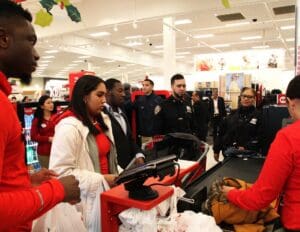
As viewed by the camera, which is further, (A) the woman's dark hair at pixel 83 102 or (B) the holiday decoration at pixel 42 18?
(B) the holiday decoration at pixel 42 18

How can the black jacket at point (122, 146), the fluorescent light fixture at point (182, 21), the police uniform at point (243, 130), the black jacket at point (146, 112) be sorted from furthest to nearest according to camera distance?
1. the fluorescent light fixture at point (182, 21)
2. the black jacket at point (146, 112)
3. the police uniform at point (243, 130)
4. the black jacket at point (122, 146)

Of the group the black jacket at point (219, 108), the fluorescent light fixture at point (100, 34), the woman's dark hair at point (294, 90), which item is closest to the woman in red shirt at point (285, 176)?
the woman's dark hair at point (294, 90)

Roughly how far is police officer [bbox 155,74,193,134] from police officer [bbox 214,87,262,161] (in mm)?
745

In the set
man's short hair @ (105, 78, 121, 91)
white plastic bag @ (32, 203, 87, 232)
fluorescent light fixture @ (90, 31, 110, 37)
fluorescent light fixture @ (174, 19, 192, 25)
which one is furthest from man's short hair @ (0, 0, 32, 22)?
fluorescent light fixture @ (90, 31, 110, 37)

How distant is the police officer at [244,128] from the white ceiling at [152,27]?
3.63m

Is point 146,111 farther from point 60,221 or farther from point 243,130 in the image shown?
point 60,221

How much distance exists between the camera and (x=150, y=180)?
5.03ft

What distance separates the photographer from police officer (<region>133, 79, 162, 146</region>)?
5.65 metres

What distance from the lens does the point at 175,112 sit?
15.2 ft

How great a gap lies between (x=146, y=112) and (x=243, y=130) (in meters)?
2.33

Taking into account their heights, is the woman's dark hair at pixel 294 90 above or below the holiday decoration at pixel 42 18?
below

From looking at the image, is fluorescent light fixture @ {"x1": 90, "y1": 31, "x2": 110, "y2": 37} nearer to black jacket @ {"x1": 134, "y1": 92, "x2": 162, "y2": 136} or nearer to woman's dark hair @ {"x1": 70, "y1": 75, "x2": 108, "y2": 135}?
black jacket @ {"x1": 134, "y1": 92, "x2": 162, "y2": 136}

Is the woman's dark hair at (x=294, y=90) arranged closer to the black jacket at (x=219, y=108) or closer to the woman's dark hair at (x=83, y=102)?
the woman's dark hair at (x=83, y=102)

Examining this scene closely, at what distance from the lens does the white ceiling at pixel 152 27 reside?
7.84 meters
